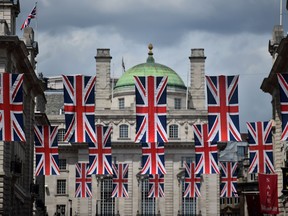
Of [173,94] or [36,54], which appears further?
[173,94]

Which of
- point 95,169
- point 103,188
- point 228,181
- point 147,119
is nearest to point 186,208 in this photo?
point 103,188

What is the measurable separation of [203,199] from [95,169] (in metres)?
59.0

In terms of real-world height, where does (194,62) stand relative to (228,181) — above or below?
above

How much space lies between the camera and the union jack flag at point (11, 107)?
192ft

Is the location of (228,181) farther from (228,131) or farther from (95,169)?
(228,131)

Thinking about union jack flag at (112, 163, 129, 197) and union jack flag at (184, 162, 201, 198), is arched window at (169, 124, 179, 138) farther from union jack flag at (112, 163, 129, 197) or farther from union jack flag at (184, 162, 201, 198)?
union jack flag at (184, 162, 201, 198)

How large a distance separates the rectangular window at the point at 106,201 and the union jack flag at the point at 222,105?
71.0m

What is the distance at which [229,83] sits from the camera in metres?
61.1

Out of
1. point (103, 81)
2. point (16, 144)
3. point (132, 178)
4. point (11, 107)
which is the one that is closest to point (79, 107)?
point (11, 107)

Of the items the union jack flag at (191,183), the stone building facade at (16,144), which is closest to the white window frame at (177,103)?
the union jack flag at (191,183)

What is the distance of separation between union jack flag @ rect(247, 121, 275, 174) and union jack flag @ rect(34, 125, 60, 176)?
1287 centimetres

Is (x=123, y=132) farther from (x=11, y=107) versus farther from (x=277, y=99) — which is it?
(x=11, y=107)

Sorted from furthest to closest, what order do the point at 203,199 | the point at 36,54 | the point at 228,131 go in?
1. the point at 203,199
2. the point at 36,54
3. the point at 228,131

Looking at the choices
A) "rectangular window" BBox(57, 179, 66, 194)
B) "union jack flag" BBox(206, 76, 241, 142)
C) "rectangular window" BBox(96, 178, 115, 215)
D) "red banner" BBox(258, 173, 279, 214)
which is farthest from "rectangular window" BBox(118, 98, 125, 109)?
"union jack flag" BBox(206, 76, 241, 142)
